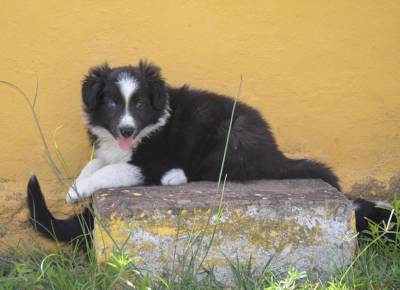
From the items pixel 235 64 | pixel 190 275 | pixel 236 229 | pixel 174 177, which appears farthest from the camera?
pixel 235 64

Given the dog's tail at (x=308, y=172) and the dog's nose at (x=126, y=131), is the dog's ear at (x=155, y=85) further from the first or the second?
the dog's tail at (x=308, y=172)

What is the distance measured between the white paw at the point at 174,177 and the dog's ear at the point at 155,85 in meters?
0.39

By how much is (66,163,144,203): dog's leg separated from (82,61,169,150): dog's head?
0.19 metres

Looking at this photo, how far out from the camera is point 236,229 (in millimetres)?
3432

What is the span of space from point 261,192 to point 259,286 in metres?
0.64

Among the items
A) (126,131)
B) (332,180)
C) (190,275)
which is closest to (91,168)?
(126,131)

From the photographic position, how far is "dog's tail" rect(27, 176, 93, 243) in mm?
3799

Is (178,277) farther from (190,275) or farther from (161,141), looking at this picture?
(161,141)

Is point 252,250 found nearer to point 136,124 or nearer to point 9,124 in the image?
point 136,124

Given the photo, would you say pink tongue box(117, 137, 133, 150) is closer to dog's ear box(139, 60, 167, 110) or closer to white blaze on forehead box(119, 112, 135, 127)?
white blaze on forehead box(119, 112, 135, 127)

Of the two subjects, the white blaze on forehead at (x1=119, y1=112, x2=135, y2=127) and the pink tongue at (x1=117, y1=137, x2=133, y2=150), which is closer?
the white blaze on forehead at (x1=119, y1=112, x2=135, y2=127)

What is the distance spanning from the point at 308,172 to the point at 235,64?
2.77 feet

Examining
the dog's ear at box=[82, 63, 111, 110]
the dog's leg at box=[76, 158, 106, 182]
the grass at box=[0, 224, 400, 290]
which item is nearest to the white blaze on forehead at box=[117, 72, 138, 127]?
the dog's ear at box=[82, 63, 111, 110]

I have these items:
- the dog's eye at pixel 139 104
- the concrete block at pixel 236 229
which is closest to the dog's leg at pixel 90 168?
the dog's eye at pixel 139 104
